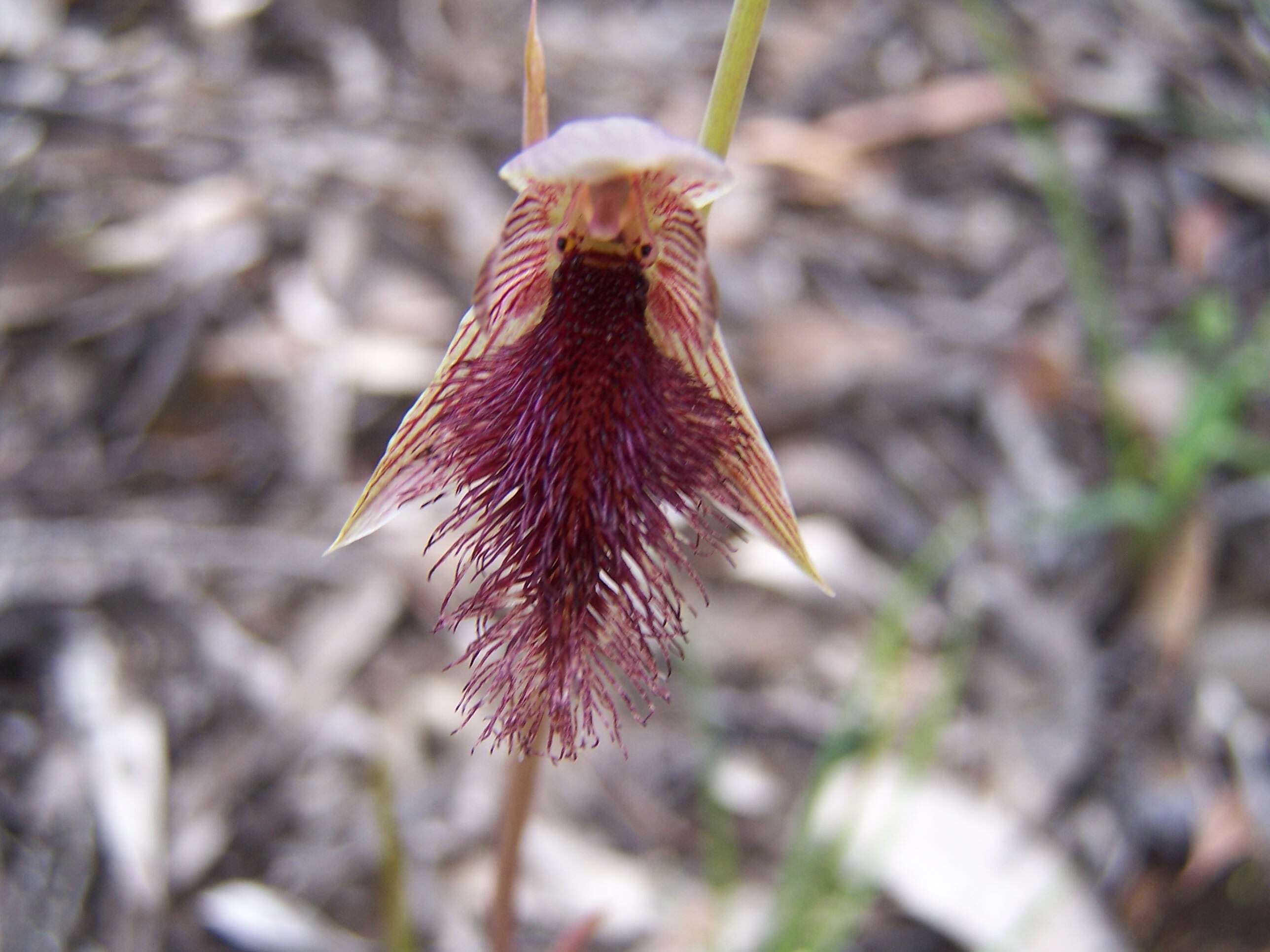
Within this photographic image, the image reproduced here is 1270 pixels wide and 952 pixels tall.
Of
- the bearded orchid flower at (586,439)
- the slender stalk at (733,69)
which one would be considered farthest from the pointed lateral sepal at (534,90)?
the slender stalk at (733,69)

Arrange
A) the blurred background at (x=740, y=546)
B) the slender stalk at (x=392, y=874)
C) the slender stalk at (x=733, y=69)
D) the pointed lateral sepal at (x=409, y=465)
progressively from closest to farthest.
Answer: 1. the slender stalk at (x=733, y=69)
2. the pointed lateral sepal at (x=409, y=465)
3. the slender stalk at (x=392, y=874)
4. the blurred background at (x=740, y=546)

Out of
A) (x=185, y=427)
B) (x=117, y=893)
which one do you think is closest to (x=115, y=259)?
(x=185, y=427)

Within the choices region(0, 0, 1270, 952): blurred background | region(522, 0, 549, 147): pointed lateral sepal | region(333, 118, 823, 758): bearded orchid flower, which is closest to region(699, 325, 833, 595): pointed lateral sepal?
region(333, 118, 823, 758): bearded orchid flower

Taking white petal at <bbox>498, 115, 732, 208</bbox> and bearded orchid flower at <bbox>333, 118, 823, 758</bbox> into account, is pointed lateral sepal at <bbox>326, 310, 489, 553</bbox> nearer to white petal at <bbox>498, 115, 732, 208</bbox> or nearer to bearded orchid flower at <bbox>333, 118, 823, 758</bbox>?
bearded orchid flower at <bbox>333, 118, 823, 758</bbox>

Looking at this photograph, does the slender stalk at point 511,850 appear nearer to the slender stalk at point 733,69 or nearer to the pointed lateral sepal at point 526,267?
the pointed lateral sepal at point 526,267

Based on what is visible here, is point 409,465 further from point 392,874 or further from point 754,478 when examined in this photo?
point 392,874

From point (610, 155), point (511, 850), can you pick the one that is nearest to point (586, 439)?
point (610, 155)
